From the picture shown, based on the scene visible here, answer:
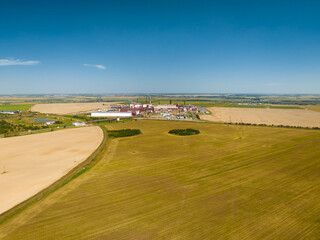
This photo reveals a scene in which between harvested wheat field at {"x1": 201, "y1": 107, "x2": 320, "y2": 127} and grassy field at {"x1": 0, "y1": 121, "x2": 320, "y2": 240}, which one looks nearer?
grassy field at {"x1": 0, "y1": 121, "x2": 320, "y2": 240}

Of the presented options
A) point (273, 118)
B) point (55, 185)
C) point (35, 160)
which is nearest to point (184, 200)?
point (55, 185)

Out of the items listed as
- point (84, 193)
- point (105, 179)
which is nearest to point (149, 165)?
point (105, 179)

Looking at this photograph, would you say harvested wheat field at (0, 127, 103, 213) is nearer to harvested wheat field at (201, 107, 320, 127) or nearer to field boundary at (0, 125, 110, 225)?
field boundary at (0, 125, 110, 225)

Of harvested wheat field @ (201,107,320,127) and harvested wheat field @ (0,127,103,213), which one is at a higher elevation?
harvested wheat field @ (201,107,320,127)

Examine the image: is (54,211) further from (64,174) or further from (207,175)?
(207,175)

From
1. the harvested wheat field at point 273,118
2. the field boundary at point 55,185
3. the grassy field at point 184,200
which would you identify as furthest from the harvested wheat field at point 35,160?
the harvested wheat field at point 273,118

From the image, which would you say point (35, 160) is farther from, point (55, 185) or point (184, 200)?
point (184, 200)

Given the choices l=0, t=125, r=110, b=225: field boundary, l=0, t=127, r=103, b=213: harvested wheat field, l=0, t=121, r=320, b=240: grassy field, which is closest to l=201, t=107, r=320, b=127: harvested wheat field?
l=0, t=121, r=320, b=240: grassy field
